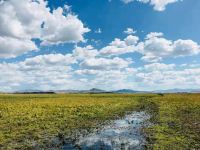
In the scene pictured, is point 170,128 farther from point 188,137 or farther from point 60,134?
point 60,134

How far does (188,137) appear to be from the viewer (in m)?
24.3

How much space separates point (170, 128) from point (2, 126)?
53.9 feet

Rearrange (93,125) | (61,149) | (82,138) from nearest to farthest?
1. (61,149)
2. (82,138)
3. (93,125)

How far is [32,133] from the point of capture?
87.2ft

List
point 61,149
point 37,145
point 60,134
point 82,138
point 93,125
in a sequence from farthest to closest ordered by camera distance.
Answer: point 93,125, point 60,134, point 82,138, point 37,145, point 61,149

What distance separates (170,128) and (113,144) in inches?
365

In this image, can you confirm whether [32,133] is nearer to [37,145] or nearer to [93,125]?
[37,145]

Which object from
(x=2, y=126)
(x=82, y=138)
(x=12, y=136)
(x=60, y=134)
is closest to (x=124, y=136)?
(x=82, y=138)

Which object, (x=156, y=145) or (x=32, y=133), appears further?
(x=32, y=133)

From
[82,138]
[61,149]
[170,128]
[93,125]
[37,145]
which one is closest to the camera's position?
[61,149]

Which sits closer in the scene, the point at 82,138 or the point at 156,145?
the point at 156,145

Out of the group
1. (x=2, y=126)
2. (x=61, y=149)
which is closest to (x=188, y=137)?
(x=61, y=149)

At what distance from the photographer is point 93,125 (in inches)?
1258

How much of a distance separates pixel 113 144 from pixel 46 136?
19.8 ft
